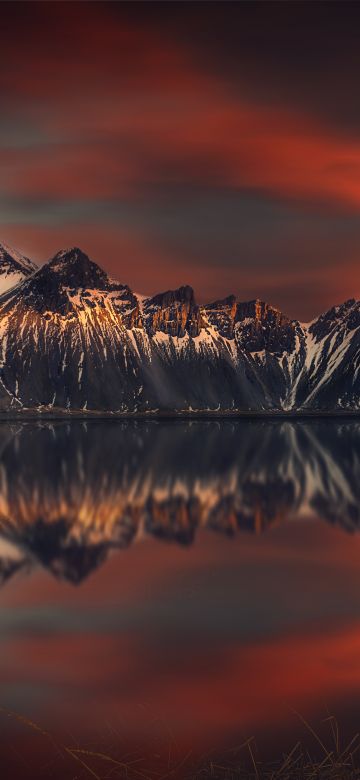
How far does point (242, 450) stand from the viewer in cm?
12669

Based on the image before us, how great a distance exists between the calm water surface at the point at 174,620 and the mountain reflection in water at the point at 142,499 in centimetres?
25

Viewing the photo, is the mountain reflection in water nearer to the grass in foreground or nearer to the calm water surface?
the calm water surface

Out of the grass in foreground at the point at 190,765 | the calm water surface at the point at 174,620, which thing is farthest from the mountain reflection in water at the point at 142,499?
the grass in foreground at the point at 190,765

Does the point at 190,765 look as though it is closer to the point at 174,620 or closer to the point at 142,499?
the point at 174,620

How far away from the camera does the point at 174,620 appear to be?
26.5 metres

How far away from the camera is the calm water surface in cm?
1748

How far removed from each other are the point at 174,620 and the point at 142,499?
119ft

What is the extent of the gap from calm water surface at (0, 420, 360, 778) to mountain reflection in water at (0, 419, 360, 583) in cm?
25

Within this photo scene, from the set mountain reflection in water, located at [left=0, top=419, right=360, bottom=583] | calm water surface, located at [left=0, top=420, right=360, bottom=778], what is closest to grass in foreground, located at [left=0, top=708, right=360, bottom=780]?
calm water surface, located at [left=0, top=420, right=360, bottom=778]

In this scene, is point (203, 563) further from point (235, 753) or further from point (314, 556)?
point (235, 753)

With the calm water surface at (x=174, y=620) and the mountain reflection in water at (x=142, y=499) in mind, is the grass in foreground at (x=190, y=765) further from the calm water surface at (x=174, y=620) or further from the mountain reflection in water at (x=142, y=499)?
the mountain reflection in water at (x=142, y=499)

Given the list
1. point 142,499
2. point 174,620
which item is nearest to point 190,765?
point 174,620

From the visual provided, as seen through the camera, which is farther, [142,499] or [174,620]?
[142,499]

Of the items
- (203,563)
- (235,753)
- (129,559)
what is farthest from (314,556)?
(235,753)
